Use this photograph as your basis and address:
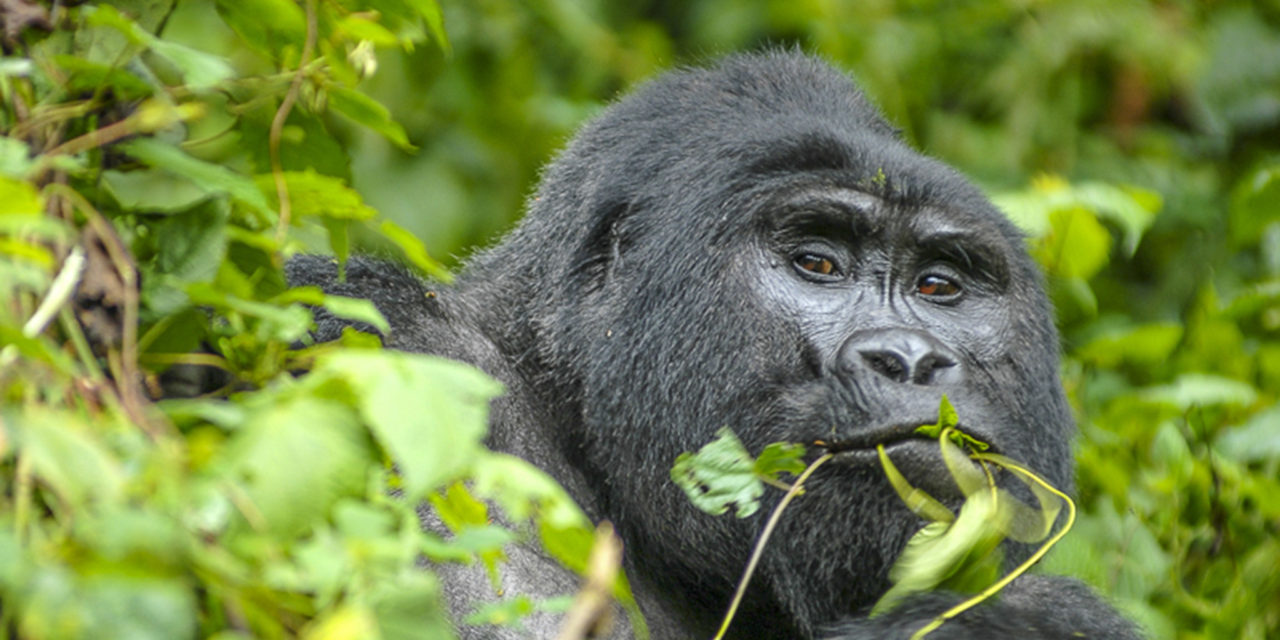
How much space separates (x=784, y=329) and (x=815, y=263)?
0.22m

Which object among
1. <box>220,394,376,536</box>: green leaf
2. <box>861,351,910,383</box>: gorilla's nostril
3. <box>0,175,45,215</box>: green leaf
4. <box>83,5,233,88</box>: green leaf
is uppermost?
<box>861,351,910,383</box>: gorilla's nostril

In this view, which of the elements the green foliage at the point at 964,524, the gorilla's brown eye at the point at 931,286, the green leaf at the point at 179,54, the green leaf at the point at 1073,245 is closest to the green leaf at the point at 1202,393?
the green leaf at the point at 1073,245

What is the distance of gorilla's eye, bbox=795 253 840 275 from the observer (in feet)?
9.19

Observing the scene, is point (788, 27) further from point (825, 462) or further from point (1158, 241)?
point (825, 462)

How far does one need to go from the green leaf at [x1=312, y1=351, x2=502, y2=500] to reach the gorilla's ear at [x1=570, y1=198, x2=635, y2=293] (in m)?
1.70

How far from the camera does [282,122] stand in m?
1.77

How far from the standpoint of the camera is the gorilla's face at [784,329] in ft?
8.09

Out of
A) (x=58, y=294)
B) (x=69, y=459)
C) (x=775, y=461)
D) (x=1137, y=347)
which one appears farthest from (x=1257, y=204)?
(x=69, y=459)

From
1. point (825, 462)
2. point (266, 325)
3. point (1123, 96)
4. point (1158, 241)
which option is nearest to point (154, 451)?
point (266, 325)

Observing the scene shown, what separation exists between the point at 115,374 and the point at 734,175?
167 cm

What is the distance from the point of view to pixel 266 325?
1.49 m

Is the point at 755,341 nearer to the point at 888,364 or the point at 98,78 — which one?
the point at 888,364

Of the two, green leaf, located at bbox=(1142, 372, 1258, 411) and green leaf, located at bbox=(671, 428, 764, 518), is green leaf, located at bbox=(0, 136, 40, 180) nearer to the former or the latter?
green leaf, located at bbox=(671, 428, 764, 518)

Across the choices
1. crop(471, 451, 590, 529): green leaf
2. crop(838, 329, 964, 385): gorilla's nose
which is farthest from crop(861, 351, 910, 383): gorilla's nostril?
crop(471, 451, 590, 529): green leaf
